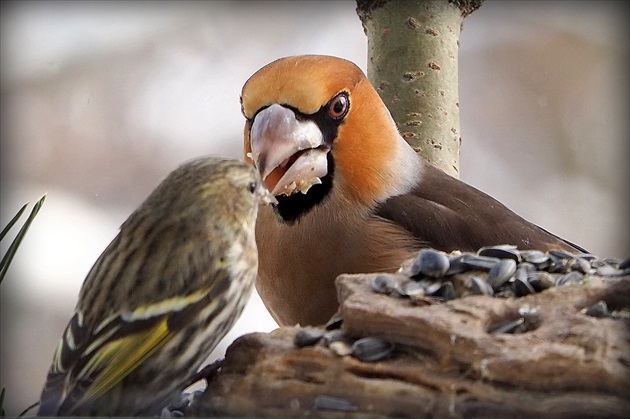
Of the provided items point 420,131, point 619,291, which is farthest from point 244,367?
point 420,131

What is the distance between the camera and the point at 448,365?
108 cm

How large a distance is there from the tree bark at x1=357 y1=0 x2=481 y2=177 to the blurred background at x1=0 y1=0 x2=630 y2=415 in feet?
1.50

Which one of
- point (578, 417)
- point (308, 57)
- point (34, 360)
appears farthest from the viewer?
point (34, 360)

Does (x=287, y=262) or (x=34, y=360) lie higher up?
(x=287, y=262)

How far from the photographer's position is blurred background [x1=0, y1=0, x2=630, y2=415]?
8.93ft

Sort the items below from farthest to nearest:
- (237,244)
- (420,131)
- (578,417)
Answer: (420,131) < (237,244) < (578,417)

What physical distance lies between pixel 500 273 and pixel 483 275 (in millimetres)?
25

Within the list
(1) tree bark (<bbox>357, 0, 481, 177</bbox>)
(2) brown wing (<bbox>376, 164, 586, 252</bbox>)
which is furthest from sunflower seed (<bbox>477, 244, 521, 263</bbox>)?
(1) tree bark (<bbox>357, 0, 481, 177</bbox>)

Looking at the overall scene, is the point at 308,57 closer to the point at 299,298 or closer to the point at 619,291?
the point at 299,298

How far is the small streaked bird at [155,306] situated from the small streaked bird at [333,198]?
377 millimetres

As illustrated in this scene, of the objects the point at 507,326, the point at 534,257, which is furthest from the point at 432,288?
the point at 534,257

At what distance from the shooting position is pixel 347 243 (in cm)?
182

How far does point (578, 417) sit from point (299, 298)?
847mm

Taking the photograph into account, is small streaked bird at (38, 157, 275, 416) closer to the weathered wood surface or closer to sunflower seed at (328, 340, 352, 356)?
the weathered wood surface
